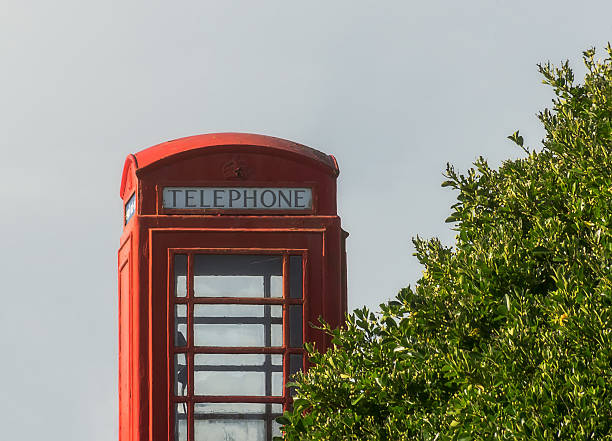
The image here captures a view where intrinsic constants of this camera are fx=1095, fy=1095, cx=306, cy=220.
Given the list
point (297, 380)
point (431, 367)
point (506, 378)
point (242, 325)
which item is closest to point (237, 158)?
point (242, 325)

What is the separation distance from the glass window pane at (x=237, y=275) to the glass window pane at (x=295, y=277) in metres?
→ 0.10

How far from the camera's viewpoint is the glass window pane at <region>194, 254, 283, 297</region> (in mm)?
10141

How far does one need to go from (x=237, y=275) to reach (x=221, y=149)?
49.4 inches

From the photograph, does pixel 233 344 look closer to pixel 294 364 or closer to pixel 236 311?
pixel 236 311

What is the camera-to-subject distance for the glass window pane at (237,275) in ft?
33.3

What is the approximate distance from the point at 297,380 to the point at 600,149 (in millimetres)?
3244

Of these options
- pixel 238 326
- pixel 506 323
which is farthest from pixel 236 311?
pixel 506 323

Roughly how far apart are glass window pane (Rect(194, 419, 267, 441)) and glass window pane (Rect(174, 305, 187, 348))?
75 cm

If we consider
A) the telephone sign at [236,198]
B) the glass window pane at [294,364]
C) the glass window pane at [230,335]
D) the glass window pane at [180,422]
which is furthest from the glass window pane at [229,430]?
the telephone sign at [236,198]

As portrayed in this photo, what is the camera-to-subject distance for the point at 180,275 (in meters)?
10.2

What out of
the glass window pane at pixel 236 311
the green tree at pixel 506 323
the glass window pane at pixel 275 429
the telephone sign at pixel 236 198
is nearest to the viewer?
the green tree at pixel 506 323

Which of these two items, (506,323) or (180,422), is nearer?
(506,323)

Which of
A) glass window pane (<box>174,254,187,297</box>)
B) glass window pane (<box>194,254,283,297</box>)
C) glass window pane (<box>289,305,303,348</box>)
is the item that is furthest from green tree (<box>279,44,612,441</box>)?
glass window pane (<box>174,254,187,297</box>)

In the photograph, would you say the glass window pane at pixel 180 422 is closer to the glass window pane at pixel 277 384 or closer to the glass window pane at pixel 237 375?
the glass window pane at pixel 237 375
